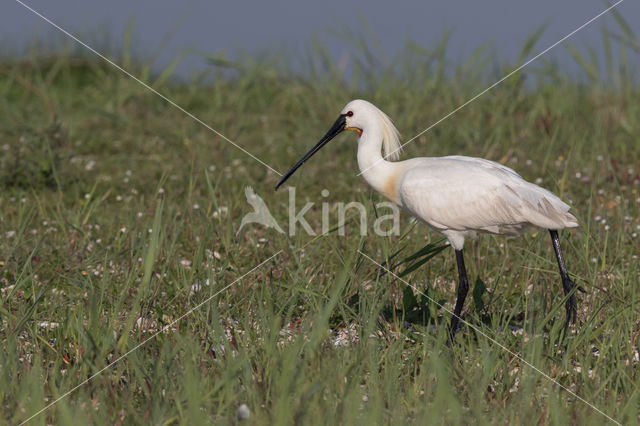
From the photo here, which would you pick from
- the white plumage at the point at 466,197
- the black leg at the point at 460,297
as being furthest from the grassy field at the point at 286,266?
the white plumage at the point at 466,197

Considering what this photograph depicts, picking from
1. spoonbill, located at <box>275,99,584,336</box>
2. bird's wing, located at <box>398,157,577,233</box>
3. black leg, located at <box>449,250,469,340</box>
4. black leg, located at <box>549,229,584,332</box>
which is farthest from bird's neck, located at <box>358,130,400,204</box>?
black leg, located at <box>549,229,584,332</box>

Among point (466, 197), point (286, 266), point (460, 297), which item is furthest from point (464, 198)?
point (286, 266)

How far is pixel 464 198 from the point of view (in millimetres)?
4562

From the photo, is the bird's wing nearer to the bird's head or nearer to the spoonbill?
the spoonbill

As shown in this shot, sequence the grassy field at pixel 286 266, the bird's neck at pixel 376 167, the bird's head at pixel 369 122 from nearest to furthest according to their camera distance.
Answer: the grassy field at pixel 286 266 < the bird's neck at pixel 376 167 < the bird's head at pixel 369 122

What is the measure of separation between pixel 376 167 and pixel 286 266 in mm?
798

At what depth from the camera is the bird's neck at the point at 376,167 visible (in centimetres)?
482

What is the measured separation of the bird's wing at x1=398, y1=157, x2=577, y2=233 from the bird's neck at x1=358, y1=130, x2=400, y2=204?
0.38ft

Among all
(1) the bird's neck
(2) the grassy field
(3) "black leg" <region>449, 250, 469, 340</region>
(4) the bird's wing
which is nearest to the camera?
(2) the grassy field

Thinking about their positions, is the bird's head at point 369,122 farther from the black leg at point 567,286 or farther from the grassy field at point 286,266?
the black leg at point 567,286

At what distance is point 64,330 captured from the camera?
4.35m

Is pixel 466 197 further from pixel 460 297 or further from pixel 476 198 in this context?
pixel 460 297

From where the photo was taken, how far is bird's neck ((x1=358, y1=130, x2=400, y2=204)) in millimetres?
4816

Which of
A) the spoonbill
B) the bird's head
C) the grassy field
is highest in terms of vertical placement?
the bird's head
